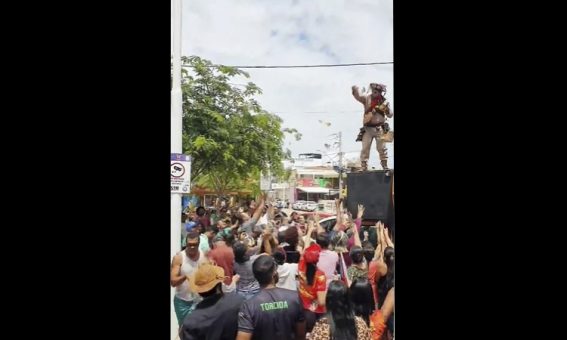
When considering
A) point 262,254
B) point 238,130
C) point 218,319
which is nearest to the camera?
point 218,319

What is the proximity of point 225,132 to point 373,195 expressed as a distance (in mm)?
1374

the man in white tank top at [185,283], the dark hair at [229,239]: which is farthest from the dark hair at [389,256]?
the man in white tank top at [185,283]

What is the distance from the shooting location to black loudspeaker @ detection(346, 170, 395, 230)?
3.28 meters

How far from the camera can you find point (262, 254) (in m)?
3.14

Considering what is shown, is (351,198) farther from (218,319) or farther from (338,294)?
(218,319)

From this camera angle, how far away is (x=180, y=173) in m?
2.88

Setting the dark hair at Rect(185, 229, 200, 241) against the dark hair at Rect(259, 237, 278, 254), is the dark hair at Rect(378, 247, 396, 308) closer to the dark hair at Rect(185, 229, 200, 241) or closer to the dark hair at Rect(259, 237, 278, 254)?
the dark hair at Rect(259, 237, 278, 254)

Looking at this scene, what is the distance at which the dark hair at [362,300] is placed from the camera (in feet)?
10.5

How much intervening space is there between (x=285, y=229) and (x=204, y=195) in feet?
A: 2.23

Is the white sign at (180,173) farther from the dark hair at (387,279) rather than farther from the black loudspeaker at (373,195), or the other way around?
the dark hair at (387,279)

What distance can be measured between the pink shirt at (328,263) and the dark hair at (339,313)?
61 millimetres

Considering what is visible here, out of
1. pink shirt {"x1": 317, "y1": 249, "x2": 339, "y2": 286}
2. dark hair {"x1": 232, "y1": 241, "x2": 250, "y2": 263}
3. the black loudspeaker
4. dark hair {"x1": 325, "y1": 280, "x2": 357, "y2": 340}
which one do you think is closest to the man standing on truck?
the black loudspeaker

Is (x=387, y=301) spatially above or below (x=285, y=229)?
below

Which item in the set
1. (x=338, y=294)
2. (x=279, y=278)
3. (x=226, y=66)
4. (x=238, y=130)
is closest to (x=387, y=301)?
(x=338, y=294)
